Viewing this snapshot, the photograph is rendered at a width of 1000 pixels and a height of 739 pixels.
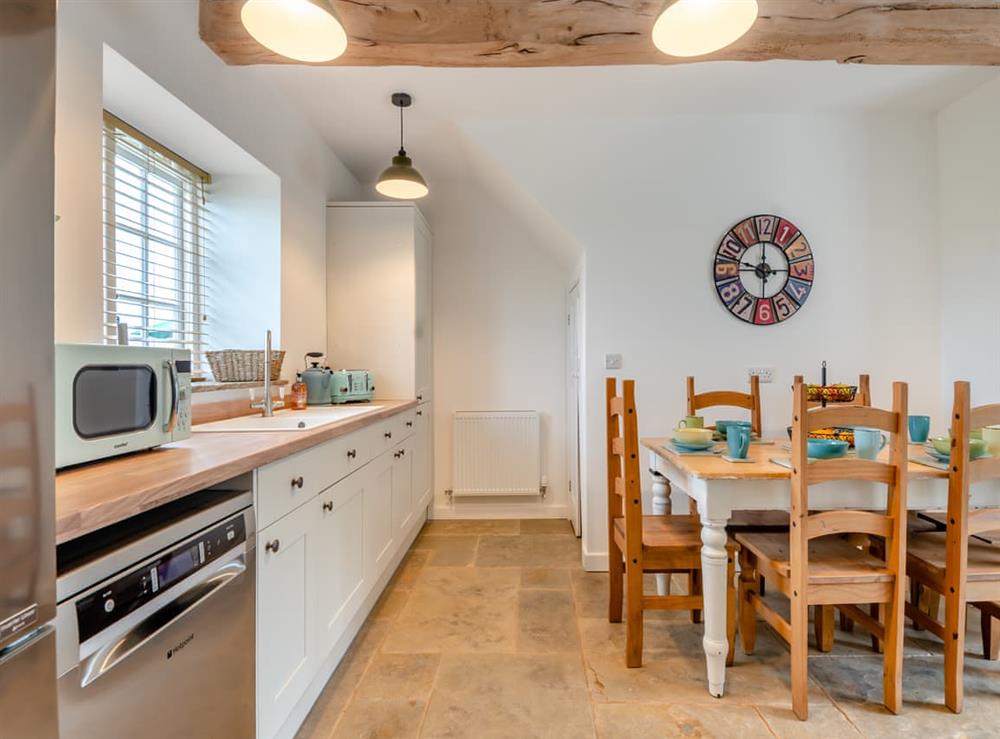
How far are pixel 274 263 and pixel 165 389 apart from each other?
1363 millimetres

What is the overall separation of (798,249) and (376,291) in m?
2.60

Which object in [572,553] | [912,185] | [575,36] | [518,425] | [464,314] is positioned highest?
[575,36]

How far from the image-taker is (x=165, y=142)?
6.71 ft

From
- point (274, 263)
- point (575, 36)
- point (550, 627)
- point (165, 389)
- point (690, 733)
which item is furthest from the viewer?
point (274, 263)

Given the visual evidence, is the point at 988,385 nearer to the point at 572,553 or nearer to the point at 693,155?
the point at 693,155

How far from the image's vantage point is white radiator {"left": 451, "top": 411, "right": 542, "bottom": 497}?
3.50m

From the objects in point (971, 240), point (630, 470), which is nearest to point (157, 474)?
point (630, 470)

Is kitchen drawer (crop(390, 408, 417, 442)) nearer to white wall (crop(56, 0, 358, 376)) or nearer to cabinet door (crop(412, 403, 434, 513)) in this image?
cabinet door (crop(412, 403, 434, 513))

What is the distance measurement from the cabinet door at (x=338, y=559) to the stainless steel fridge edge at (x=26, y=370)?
3.18 feet

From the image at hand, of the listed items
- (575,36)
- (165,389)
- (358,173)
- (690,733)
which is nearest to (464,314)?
(358,173)

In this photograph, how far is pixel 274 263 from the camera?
246 centimetres

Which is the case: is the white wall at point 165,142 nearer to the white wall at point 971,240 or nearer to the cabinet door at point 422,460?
the cabinet door at point 422,460

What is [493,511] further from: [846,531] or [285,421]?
[846,531]

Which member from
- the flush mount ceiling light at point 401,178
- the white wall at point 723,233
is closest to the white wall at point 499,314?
the white wall at point 723,233
